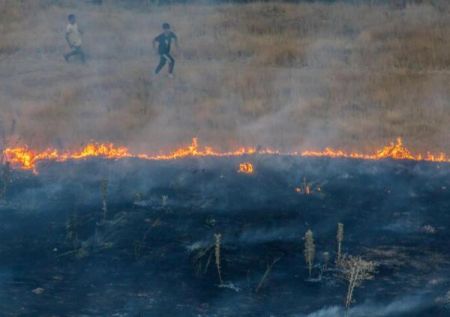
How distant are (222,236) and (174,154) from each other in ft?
16.0

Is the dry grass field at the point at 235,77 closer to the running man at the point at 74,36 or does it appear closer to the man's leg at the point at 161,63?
the man's leg at the point at 161,63

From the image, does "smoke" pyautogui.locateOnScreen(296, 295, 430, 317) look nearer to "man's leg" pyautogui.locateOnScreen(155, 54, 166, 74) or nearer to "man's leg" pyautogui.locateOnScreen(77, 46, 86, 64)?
"man's leg" pyautogui.locateOnScreen(155, 54, 166, 74)

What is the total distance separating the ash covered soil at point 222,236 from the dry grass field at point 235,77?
10.4 ft

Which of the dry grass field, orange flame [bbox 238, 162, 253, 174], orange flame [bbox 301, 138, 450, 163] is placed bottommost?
orange flame [bbox 238, 162, 253, 174]

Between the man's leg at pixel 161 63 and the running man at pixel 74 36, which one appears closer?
the man's leg at pixel 161 63

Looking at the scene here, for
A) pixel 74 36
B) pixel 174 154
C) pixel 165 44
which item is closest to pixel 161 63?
pixel 165 44

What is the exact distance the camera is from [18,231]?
40.8 ft

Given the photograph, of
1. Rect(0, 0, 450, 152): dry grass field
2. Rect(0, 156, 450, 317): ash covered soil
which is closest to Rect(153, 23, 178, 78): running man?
Rect(0, 0, 450, 152): dry grass field

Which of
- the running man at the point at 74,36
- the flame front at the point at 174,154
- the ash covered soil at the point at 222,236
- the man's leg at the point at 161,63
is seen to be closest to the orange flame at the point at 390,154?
the flame front at the point at 174,154

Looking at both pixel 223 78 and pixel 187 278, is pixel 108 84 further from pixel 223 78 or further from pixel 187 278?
pixel 187 278

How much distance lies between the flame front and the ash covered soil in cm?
39

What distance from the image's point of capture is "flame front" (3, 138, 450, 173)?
1576 cm

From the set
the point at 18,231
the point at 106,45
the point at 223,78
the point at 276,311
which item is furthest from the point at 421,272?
the point at 106,45

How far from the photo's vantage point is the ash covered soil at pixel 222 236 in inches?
407
